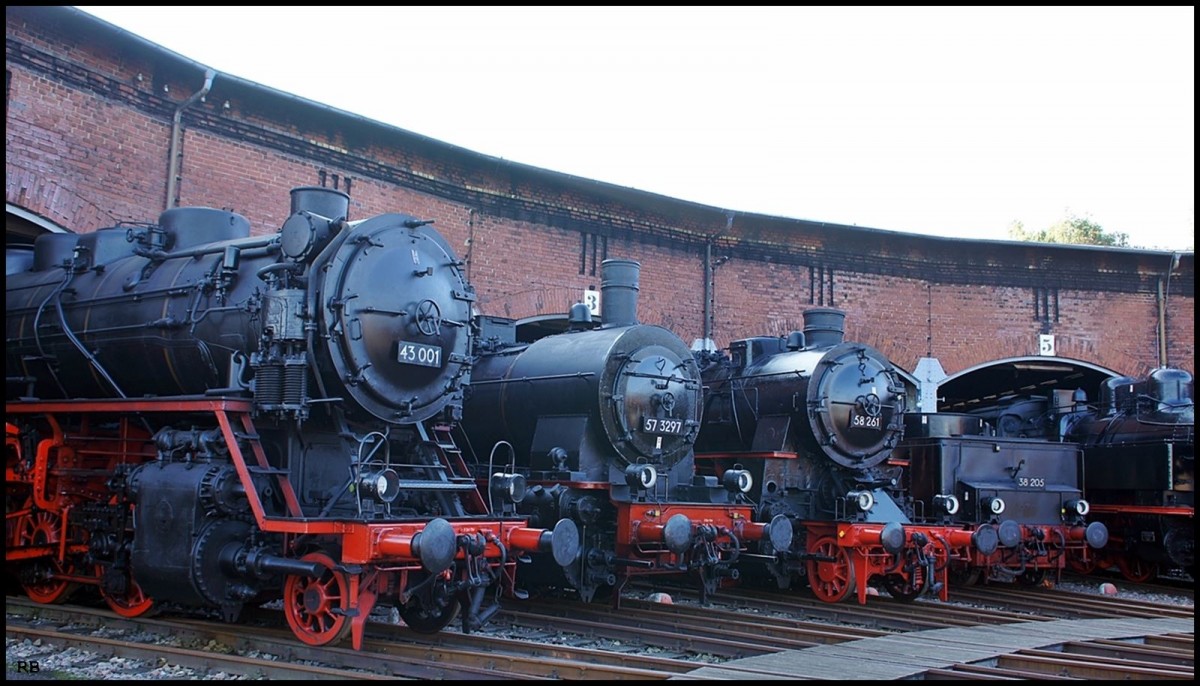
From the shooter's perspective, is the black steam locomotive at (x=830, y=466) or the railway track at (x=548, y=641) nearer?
the railway track at (x=548, y=641)

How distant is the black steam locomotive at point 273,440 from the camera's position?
675cm

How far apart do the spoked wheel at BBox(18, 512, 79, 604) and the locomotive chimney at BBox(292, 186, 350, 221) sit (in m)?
3.23

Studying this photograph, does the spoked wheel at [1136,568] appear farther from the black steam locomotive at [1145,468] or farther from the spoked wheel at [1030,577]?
the spoked wheel at [1030,577]

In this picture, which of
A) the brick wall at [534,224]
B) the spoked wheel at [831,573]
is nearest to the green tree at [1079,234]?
the brick wall at [534,224]

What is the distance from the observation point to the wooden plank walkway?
20.2 feet

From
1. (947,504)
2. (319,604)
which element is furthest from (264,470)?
(947,504)

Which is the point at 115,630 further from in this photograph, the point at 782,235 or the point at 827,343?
the point at 782,235

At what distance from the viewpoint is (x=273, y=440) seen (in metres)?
7.30

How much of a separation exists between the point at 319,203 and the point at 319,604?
3.02 metres

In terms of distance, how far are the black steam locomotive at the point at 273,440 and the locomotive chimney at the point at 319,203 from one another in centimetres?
2

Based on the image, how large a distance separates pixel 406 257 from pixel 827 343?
6.25m

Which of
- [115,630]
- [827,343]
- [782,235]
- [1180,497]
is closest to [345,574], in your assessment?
[115,630]

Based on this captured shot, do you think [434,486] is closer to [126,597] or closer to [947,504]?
[126,597]

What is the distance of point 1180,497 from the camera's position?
13.4m
